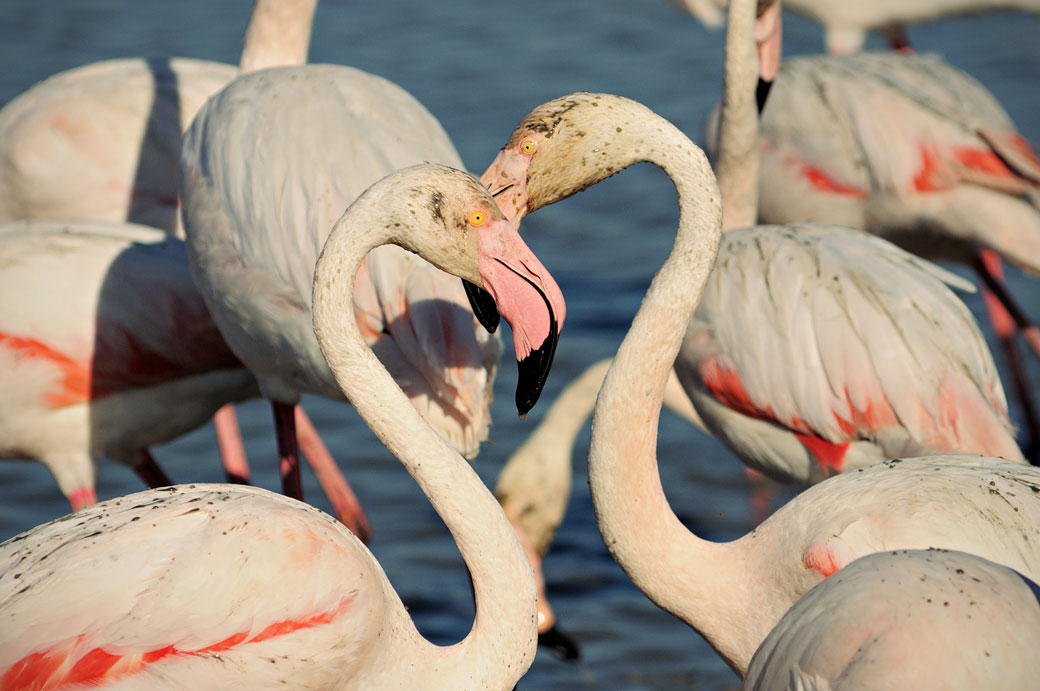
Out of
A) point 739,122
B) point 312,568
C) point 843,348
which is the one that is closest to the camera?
point 312,568

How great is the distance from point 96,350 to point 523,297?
205cm

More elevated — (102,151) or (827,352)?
(827,352)

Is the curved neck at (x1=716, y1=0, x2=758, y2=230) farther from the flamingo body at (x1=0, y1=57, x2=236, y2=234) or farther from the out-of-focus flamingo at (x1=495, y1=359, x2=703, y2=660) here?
the flamingo body at (x1=0, y1=57, x2=236, y2=234)

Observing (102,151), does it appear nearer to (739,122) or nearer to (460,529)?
(739,122)

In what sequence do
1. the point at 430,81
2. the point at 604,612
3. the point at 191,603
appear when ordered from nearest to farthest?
the point at 191,603
the point at 604,612
the point at 430,81

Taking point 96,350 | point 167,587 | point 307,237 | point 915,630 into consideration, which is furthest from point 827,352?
point 96,350

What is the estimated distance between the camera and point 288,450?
16.0 feet

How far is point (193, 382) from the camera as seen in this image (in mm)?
4980

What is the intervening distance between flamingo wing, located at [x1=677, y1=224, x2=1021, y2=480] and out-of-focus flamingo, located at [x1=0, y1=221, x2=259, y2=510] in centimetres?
161

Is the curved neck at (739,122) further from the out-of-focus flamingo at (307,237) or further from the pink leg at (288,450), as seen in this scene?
the pink leg at (288,450)

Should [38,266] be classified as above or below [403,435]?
below

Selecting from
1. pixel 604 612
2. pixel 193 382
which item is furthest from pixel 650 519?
pixel 193 382

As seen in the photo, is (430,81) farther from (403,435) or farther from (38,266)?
(403,435)

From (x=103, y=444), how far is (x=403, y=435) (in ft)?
6.58
